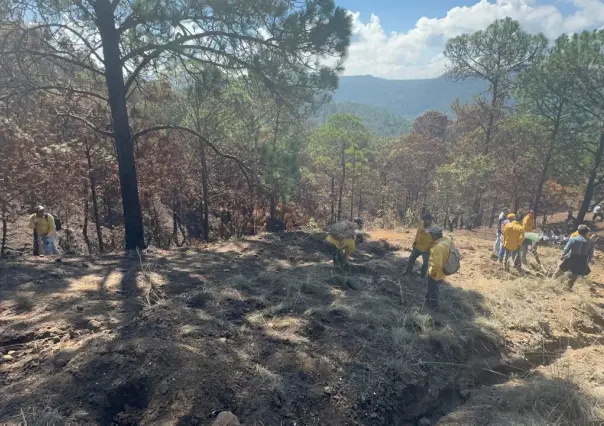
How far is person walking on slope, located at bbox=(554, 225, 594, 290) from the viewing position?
25.1ft

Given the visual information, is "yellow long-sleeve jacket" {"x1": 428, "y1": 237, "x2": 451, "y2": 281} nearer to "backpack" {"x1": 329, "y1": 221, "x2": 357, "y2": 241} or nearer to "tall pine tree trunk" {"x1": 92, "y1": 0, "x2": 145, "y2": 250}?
"backpack" {"x1": 329, "y1": 221, "x2": 357, "y2": 241}

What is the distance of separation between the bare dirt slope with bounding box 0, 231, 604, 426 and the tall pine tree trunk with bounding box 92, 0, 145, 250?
4.87 feet

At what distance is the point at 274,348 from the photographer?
4.11 metres

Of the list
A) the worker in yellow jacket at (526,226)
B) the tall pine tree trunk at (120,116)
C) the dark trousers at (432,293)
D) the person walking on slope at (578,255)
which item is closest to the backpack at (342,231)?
the dark trousers at (432,293)

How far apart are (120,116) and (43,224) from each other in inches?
109

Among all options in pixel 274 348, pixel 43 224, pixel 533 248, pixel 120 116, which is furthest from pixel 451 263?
pixel 43 224

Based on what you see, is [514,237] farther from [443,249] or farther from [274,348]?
[274,348]

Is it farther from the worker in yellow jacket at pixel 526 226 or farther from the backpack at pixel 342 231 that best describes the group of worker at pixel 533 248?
the backpack at pixel 342 231

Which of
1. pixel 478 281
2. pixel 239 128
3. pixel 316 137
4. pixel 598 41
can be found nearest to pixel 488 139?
pixel 598 41

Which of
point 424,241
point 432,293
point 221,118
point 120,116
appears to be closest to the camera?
point 432,293

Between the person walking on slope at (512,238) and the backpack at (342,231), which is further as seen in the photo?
the person walking on slope at (512,238)

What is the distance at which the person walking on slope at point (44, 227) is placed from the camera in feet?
25.9

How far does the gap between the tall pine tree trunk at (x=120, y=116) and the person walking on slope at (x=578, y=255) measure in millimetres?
8842

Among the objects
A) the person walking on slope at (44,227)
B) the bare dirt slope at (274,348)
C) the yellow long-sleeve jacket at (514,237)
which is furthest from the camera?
the yellow long-sleeve jacket at (514,237)
